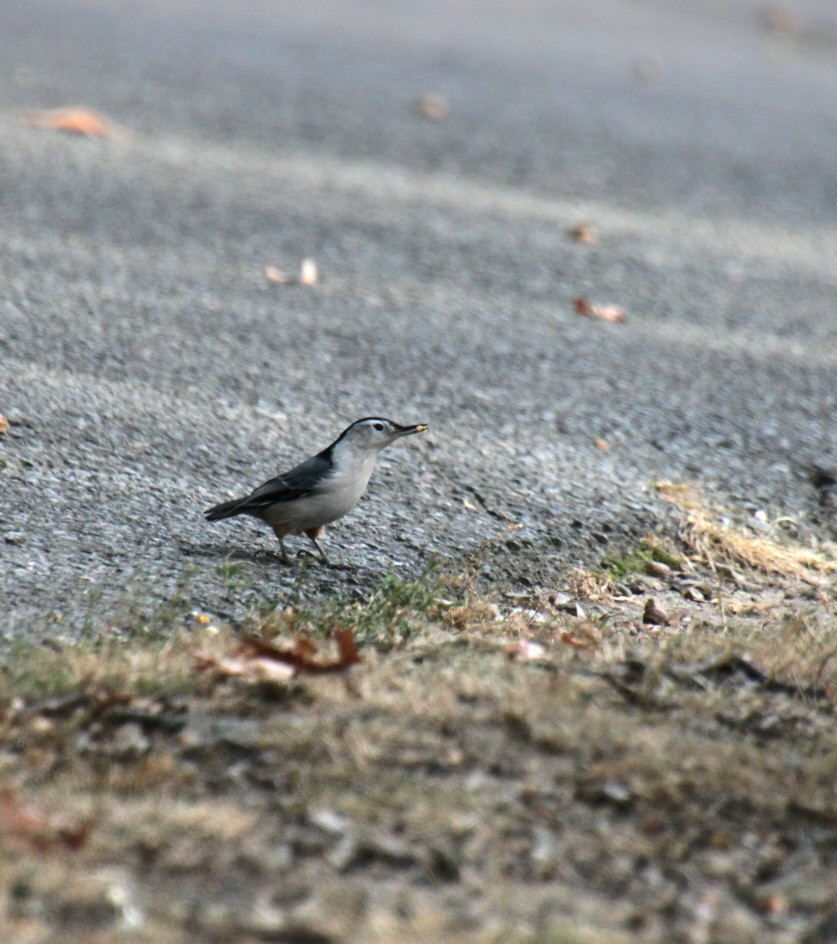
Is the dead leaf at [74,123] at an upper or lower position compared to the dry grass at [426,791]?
upper

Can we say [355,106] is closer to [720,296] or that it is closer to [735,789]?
[720,296]

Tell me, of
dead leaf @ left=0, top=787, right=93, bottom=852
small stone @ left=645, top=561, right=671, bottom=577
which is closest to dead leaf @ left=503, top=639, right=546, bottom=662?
small stone @ left=645, top=561, right=671, bottom=577

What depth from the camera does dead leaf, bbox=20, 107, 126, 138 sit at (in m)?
8.99

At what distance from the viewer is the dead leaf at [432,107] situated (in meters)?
10.5

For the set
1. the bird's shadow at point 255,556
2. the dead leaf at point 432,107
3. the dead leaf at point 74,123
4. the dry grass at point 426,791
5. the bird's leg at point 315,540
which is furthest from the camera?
the dead leaf at point 432,107

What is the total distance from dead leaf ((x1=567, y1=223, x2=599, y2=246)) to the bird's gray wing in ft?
13.5

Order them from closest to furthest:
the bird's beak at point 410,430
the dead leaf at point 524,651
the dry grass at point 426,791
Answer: the dry grass at point 426,791
the dead leaf at point 524,651
the bird's beak at point 410,430

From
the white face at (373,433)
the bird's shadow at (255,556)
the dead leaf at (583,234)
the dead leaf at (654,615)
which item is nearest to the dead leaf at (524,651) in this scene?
the dead leaf at (654,615)

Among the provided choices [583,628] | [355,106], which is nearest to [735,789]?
[583,628]

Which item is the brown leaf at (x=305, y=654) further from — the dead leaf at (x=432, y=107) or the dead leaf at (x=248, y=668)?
the dead leaf at (x=432, y=107)

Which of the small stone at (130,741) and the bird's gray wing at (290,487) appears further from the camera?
the bird's gray wing at (290,487)

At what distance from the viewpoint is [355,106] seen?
1044 centimetres

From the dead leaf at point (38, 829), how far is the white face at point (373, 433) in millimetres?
2072

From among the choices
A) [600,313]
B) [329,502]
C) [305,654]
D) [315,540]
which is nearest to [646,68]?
[600,313]
